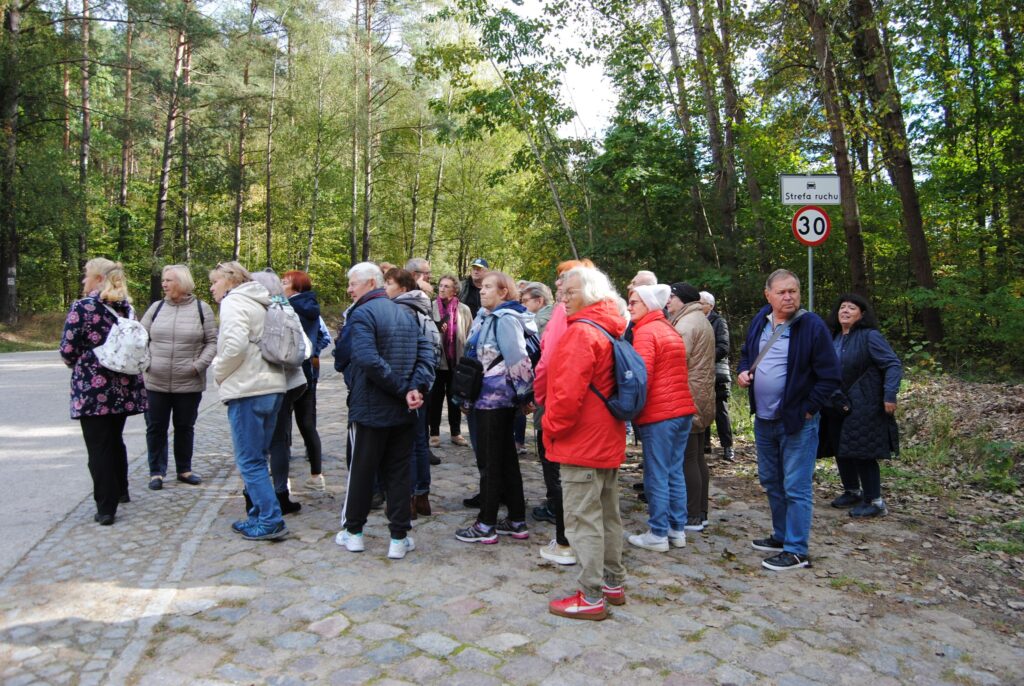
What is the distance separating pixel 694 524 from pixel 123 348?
181 inches

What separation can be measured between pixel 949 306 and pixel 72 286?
3603cm

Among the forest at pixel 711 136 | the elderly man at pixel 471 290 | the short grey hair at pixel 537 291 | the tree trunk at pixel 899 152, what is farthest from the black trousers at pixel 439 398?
the tree trunk at pixel 899 152

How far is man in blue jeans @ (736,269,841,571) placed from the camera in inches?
196

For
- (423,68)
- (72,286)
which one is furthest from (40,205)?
(423,68)

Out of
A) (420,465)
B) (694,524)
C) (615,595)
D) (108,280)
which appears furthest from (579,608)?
(108,280)

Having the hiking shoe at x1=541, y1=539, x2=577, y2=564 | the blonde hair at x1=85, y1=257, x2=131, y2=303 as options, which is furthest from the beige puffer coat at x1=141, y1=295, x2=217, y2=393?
the hiking shoe at x1=541, y1=539, x2=577, y2=564

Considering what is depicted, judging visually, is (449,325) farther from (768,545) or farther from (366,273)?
(768,545)

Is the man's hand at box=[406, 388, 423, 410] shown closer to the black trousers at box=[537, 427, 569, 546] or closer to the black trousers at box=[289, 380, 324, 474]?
the black trousers at box=[537, 427, 569, 546]

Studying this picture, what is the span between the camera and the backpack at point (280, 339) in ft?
17.6

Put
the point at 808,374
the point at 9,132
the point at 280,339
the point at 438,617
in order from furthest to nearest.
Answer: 1. the point at 9,132
2. the point at 280,339
3. the point at 808,374
4. the point at 438,617

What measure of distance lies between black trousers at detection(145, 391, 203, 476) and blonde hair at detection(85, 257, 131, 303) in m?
1.17

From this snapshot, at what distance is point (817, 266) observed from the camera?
55.7ft

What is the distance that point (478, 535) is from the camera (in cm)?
547

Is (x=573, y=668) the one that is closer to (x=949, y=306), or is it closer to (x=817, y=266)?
(x=949, y=306)
